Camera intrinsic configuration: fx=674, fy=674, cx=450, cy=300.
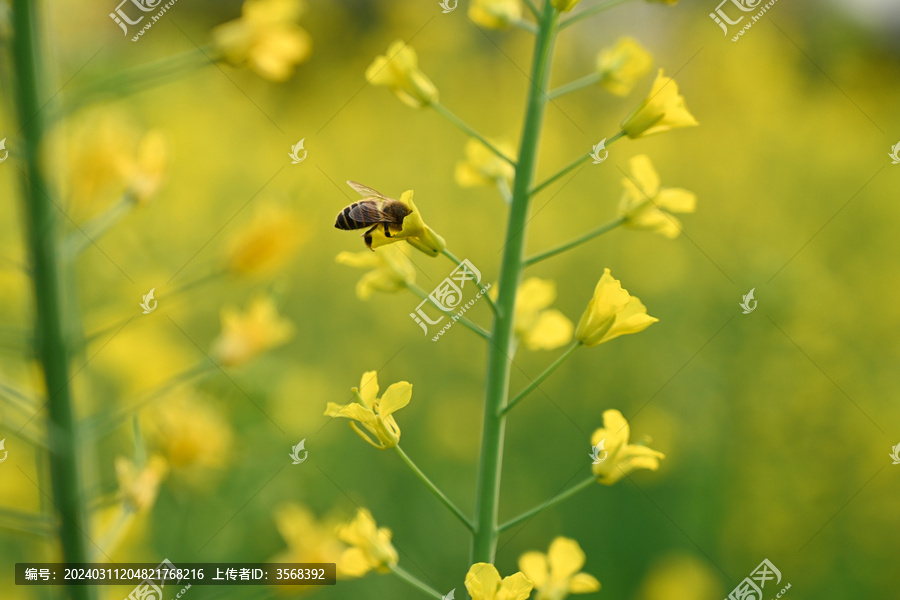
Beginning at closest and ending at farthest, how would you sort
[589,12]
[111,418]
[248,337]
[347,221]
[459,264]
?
[459,264] → [589,12] → [347,221] → [111,418] → [248,337]

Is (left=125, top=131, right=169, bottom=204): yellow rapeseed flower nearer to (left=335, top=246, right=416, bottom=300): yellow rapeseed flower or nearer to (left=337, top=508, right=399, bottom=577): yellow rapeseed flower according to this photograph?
(left=335, top=246, right=416, bottom=300): yellow rapeseed flower

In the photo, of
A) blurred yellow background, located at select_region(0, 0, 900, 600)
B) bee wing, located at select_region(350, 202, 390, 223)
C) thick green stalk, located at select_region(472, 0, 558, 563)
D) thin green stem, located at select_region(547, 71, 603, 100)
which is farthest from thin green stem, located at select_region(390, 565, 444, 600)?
thin green stem, located at select_region(547, 71, 603, 100)

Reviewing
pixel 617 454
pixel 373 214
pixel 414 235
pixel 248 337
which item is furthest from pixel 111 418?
pixel 617 454

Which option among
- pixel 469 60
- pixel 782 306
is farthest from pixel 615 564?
pixel 469 60

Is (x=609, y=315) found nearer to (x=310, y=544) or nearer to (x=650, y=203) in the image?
(x=650, y=203)

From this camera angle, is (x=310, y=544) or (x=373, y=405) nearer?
(x=373, y=405)

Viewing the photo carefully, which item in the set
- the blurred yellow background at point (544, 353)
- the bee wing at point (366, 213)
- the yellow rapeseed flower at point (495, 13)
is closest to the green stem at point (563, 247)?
the bee wing at point (366, 213)

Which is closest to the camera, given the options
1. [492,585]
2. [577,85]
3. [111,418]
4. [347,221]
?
[492,585]
